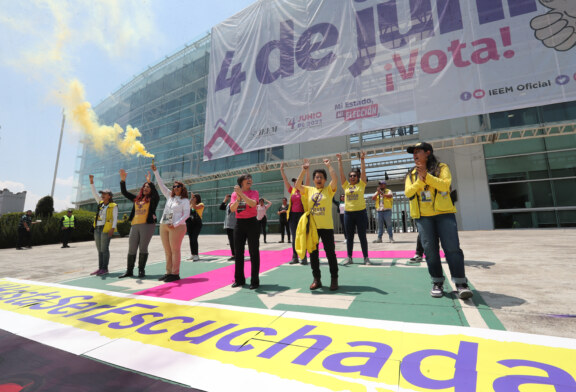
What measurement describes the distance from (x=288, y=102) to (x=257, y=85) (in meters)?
2.06

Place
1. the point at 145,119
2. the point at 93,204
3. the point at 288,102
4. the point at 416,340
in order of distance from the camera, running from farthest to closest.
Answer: the point at 93,204 → the point at 145,119 → the point at 288,102 → the point at 416,340

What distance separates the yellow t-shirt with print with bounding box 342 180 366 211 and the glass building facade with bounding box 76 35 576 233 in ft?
24.8

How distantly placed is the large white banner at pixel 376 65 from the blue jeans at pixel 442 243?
7.82m

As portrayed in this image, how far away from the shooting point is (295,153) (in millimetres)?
15938

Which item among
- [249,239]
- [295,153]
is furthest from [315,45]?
[249,239]

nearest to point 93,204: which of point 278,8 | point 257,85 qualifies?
point 257,85

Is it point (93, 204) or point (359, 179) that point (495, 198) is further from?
point (93, 204)

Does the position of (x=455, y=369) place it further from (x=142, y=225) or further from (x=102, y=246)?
(x=102, y=246)

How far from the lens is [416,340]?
1.74m

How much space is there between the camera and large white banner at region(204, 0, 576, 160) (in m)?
8.20

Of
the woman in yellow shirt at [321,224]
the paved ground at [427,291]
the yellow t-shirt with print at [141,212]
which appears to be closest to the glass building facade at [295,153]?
the paved ground at [427,291]

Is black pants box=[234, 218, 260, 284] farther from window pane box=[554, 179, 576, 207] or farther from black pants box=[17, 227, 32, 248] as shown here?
window pane box=[554, 179, 576, 207]

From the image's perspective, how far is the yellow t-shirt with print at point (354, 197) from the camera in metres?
4.64

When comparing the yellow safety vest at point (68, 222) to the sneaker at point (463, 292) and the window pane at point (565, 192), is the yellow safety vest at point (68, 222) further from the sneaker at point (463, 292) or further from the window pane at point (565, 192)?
the window pane at point (565, 192)
